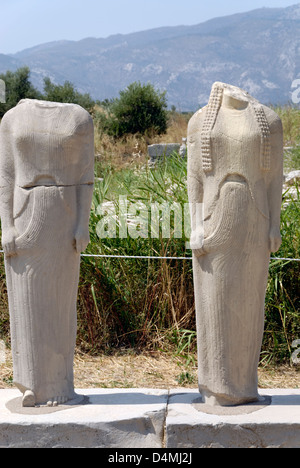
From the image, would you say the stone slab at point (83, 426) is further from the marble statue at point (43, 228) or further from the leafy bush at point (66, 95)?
the leafy bush at point (66, 95)

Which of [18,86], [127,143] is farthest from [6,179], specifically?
[18,86]

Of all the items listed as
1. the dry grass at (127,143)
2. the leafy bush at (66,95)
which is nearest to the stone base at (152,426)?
the dry grass at (127,143)

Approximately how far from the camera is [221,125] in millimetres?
3453

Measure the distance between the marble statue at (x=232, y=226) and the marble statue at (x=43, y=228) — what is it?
25.6 inches

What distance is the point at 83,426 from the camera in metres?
3.45

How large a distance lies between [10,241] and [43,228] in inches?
7.9

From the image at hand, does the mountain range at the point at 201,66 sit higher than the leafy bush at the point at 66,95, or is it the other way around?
the mountain range at the point at 201,66

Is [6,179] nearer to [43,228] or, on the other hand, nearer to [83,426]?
[43,228]

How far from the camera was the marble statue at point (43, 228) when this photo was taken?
348cm

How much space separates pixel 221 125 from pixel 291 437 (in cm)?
172

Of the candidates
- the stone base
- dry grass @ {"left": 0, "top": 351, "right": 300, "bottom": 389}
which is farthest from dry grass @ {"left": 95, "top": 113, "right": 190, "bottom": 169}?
the stone base

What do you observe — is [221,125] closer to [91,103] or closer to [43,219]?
[43,219]

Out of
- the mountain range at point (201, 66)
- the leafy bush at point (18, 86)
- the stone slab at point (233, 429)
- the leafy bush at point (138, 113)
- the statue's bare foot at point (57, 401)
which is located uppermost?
the mountain range at point (201, 66)

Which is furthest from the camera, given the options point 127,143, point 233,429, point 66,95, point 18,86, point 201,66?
point 201,66
